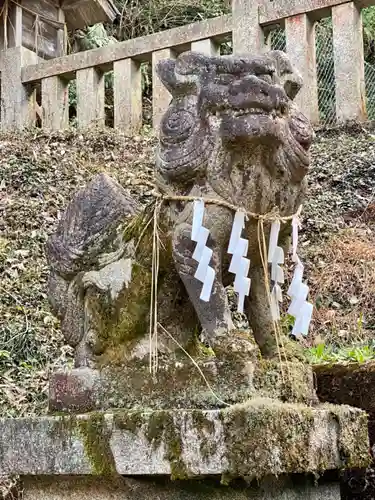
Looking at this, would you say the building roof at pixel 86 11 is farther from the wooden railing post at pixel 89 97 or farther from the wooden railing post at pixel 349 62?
the wooden railing post at pixel 349 62

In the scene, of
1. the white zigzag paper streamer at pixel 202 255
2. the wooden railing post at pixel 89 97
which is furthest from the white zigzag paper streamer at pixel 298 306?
the wooden railing post at pixel 89 97

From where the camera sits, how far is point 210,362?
2.10 metres

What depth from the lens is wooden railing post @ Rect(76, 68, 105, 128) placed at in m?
8.52

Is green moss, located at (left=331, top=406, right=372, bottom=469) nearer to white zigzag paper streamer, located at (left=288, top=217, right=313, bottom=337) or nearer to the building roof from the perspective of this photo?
white zigzag paper streamer, located at (left=288, top=217, right=313, bottom=337)

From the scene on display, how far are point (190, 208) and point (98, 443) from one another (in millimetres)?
728

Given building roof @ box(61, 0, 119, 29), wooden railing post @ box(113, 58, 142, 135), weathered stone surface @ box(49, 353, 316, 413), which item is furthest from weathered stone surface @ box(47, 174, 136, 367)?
building roof @ box(61, 0, 119, 29)

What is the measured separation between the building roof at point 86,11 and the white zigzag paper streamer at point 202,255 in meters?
9.51

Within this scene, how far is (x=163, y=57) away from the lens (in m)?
7.86

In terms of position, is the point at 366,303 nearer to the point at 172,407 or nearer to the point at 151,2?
the point at 172,407

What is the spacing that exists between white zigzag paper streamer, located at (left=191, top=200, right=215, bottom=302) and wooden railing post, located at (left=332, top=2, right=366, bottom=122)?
5168mm

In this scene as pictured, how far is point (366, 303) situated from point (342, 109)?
272 centimetres

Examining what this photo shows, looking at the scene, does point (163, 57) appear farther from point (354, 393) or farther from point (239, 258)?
point (239, 258)

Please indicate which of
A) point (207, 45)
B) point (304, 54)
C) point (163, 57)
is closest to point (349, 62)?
point (304, 54)

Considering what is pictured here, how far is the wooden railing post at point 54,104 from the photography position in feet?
28.7
